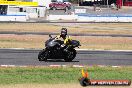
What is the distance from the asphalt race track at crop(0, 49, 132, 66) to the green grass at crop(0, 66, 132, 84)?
2.83 meters

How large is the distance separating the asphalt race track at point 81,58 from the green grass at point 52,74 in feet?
9.28

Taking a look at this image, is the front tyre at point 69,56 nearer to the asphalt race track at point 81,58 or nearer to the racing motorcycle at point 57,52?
the racing motorcycle at point 57,52

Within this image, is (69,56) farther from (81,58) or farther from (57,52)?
(81,58)

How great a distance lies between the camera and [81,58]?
24750 millimetres

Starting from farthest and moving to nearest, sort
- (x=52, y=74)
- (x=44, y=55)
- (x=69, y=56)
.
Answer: (x=69, y=56), (x=44, y=55), (x=52, y=74)

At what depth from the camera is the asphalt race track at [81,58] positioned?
73.1ft

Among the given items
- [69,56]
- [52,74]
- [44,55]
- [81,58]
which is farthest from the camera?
[81,58]

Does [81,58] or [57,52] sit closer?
[57,52]

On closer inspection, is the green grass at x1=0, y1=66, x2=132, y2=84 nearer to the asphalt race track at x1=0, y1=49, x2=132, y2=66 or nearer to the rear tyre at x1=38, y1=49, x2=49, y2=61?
the asphalt race track at x1=0, y1=49, x2=132, y2=66

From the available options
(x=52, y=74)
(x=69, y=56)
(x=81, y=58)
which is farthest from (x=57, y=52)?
(x=52, y=74)

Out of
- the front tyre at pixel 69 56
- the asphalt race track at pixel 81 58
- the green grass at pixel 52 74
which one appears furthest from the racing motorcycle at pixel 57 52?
the green grass at pixel 52 74

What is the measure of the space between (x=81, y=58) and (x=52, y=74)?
7.69 meters

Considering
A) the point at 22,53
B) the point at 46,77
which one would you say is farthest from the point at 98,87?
the point at 22,53

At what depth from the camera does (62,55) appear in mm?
22922
